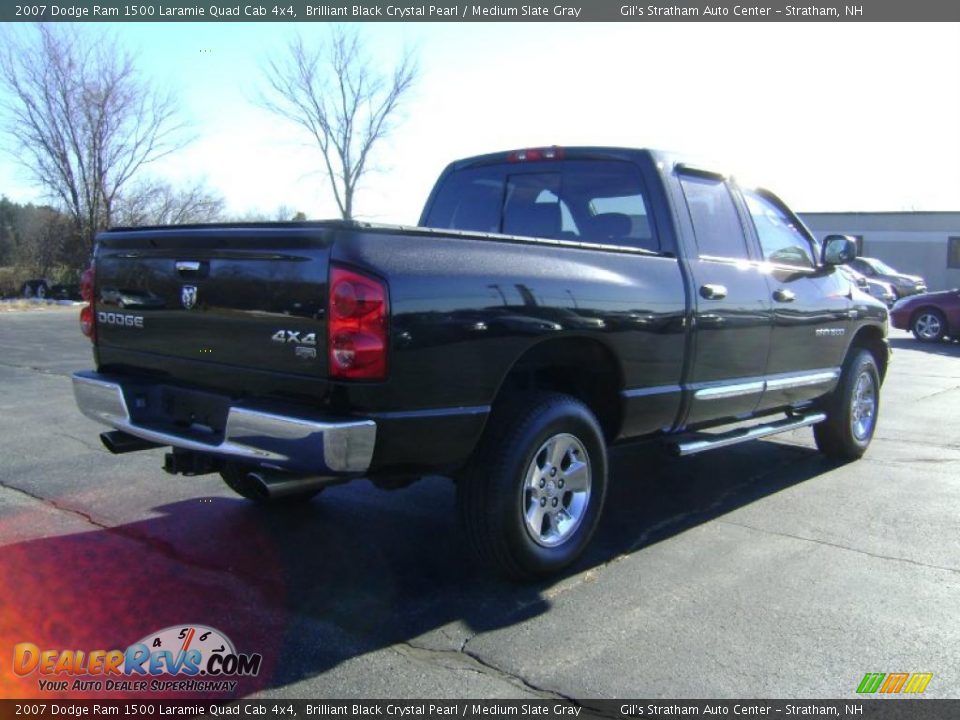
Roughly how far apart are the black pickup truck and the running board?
0.02 m

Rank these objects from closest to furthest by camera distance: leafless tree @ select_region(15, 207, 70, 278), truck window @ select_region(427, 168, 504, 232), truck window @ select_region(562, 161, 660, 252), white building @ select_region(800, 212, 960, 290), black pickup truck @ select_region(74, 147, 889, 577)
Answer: black pickup truck @ select_region(74, 147, 889, 577) → truck window @ select_region(562, 161, 660, 252) → truck window @ select_region(427, 168, 504, 232) → leafless tree @ select_region(15, 207, 70, 278) → white building @ select_region(800, 212, 960, 290)

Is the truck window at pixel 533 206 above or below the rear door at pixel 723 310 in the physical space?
above

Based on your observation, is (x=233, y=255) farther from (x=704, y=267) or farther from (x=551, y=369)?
(x=704, y=267)

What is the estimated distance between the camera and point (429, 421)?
3.27 m

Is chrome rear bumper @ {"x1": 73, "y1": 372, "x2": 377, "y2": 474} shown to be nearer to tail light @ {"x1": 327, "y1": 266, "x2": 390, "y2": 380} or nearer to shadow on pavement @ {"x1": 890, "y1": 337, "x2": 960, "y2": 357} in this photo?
tail light @ {"x1": 327, "y1": 266, "x2": 390, "y2": 380}

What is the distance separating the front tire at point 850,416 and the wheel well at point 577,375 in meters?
2.86

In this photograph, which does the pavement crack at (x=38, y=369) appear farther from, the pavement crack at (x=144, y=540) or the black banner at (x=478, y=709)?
the black banner at (x=478, y=709)

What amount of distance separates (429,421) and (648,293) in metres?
1.62

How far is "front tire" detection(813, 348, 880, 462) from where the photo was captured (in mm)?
6367

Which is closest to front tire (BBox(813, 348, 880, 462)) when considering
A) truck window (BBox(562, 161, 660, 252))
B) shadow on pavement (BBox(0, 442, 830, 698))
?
shadow on pavement (BBox(0, 442, 830, 698))

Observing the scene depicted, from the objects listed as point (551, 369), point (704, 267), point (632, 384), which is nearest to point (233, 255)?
point (551, 369)

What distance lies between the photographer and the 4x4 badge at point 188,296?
3623mm

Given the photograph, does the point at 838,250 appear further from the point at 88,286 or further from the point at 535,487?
the point at 88,286

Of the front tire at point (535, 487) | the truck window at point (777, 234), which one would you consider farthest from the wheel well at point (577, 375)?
the truck window at point (777, 234)
